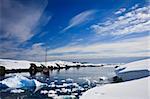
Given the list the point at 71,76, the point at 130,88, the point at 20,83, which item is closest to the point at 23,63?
the point at 20,83

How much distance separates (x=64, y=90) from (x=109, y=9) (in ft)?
3.12

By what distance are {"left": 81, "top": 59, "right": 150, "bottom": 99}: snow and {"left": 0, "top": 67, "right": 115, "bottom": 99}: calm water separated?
0.39 feet

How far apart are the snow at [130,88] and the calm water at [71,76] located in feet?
0.39

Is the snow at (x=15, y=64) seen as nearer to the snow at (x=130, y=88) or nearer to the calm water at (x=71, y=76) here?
the calm water at (x=71, y=76)

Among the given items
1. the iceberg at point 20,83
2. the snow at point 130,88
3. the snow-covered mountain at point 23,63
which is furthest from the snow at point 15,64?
the snow at point 130,88

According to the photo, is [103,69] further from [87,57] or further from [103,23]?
[103,23]

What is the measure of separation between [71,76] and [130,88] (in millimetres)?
601

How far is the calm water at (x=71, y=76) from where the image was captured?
2.79m

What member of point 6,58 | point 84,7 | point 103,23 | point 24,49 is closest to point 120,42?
point 103,23

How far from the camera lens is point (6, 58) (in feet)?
9.48

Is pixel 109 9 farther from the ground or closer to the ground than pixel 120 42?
farther from the ground

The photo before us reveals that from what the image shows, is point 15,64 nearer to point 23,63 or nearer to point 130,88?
point 23,63

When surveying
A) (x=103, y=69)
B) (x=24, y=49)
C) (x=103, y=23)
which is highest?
(x=103, y=23)

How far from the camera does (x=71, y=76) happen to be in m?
2.85
